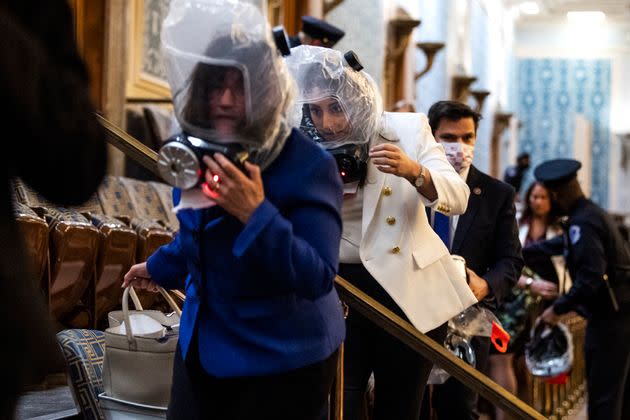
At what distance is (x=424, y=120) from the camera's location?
3488 mm

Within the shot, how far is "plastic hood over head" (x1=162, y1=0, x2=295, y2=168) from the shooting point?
2201 millimetres

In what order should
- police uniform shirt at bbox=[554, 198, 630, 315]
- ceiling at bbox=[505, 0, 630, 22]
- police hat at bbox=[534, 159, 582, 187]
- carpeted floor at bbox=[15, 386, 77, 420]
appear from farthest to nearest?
ceiling at bbox=[505, 0, 630, 22] → police hat at bbox=[534, 159, 582, 187] → police uniform shirt at bbox=[554, 198, 630, 315] → carpeted floor at bbox=[15, 386, 77, 420]

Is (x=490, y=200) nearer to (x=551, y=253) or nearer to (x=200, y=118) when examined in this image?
(x=200, y=118)

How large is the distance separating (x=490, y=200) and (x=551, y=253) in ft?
10.3

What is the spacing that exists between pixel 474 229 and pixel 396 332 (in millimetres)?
1325

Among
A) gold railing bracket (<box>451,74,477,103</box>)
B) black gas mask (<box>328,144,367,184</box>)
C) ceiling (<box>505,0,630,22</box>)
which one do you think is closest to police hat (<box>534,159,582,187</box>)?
black gas mask (<box>328,144,367,184</box>)

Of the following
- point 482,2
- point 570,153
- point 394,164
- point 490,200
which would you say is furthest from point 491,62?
point 394,164

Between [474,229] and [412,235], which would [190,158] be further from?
[474,229]

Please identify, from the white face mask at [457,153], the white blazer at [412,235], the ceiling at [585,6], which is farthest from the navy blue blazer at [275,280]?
the ceiling at [585,6]

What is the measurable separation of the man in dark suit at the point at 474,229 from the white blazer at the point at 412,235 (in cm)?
90

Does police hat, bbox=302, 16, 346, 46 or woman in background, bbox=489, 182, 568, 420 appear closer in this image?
woman in background, bbox=489, 182, 568, 420

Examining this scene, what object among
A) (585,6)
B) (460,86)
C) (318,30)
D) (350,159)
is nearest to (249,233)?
(350,159)

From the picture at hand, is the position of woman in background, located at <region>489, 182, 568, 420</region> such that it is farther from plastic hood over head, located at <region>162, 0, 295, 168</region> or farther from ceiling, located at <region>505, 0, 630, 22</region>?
ceiling, located at <region>505, 0, 630, 22</region>

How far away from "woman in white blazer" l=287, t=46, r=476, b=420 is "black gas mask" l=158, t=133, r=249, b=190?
3.38 ft
